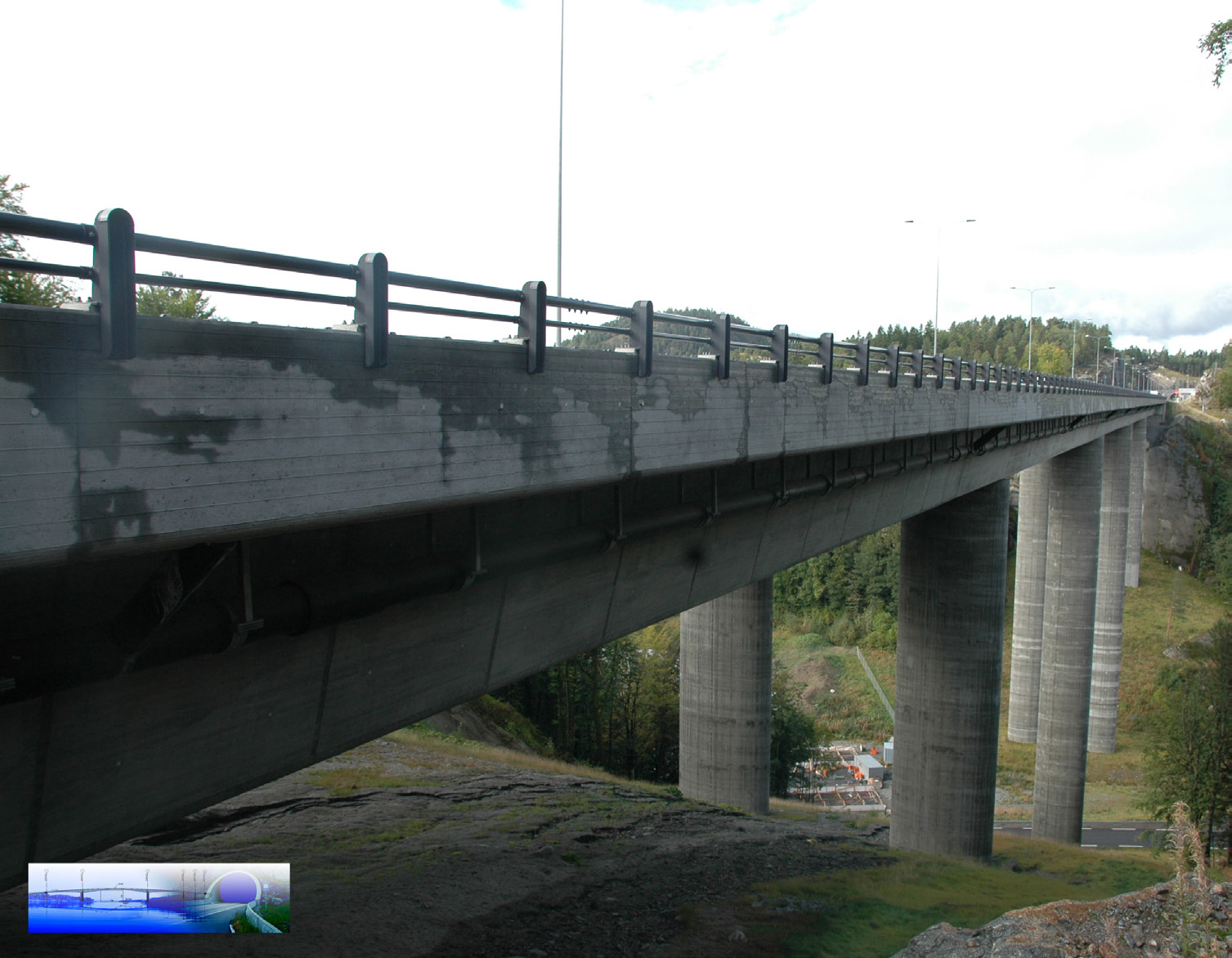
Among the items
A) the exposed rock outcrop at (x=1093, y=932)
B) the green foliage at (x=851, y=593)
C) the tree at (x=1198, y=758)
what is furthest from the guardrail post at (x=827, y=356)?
the green foliage at (x=851, y=593)

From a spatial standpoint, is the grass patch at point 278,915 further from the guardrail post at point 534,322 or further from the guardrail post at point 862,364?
the guardrail post at point 862,364

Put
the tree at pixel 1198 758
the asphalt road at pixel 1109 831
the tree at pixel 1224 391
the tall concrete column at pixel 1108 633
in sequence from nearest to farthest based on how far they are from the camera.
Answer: the tree at pixel 1198 758 < the asphalt road at pixel 1109 831 < the tall concrete column at pixel 1108 633 < the tree at pixel 1224 391

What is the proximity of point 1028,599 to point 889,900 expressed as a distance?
3339cm

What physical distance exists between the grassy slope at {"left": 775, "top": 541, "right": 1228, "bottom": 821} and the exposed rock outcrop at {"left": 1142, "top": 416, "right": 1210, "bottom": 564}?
238 centimetres

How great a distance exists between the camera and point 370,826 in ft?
41.9

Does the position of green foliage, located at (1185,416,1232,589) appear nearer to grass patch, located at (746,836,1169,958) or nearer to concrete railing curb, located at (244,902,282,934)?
grass patch, located at (746,836,1169,958)

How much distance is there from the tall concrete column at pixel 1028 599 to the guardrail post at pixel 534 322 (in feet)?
131

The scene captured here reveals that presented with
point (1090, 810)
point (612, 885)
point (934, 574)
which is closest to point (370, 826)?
point (612, 885)

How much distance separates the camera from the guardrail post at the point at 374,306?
173 inches

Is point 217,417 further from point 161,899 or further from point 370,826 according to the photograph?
point 370,826

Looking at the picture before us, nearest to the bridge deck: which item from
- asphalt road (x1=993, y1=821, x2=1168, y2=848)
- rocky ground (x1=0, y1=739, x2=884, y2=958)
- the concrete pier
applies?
rocky ground (x1=0, y1=739, x2=884, y2=958)

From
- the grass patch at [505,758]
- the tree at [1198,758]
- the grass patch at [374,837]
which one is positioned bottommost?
the tree at [1198,758]

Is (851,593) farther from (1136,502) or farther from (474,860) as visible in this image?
(474,860)

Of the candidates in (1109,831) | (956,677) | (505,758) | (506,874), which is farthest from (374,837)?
(1109,831)
